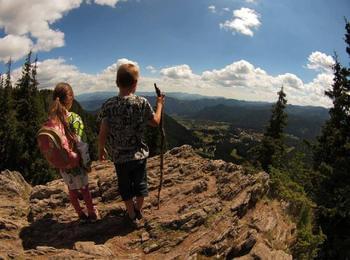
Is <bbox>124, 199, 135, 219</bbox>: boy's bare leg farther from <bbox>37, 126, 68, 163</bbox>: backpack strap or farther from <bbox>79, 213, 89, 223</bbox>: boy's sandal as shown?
<bbox>37, 126, 68, 163</bbox>: backpack strap

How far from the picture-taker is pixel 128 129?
718 centimetres

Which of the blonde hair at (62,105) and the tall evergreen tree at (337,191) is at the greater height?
the blonde hair at (62,105)

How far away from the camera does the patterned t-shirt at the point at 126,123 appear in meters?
7.04

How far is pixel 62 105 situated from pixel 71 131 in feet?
1.96

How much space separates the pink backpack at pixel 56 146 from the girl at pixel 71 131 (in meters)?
0.12

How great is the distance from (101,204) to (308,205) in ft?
20.9

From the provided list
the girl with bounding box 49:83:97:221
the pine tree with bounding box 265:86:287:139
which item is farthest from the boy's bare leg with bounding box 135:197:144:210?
the pine tree with bounding box 265:86:287:139

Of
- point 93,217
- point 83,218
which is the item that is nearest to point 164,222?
point 93,217

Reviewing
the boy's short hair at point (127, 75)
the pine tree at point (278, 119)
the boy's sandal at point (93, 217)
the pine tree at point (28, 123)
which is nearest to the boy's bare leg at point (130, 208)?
the boy's sandal at point (93, 217)

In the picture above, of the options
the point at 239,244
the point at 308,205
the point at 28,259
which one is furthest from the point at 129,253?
the point at 308,205

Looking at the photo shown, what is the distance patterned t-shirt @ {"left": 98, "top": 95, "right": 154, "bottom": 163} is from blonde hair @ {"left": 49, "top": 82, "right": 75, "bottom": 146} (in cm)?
79

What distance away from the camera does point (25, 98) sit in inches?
1750

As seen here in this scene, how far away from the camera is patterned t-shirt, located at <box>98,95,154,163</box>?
7043mm

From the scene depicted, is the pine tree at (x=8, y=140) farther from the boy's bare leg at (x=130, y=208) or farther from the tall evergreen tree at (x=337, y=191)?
the boy's bare leg at (x=130, y=208)
